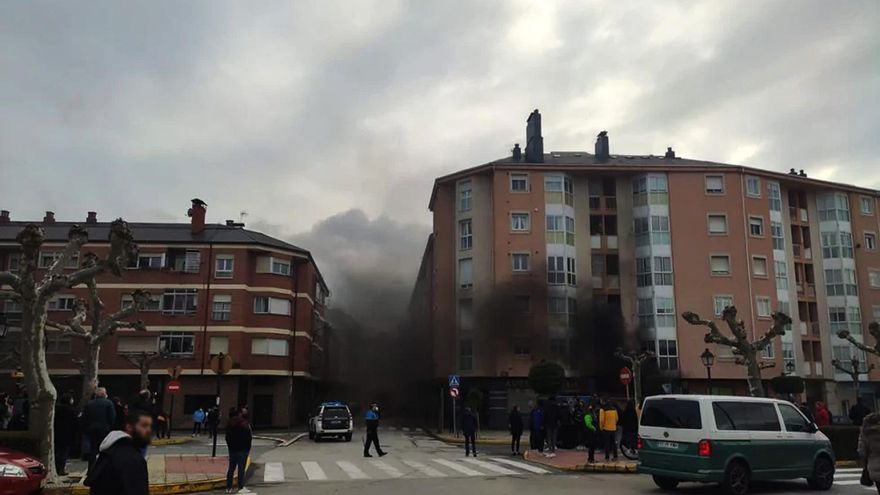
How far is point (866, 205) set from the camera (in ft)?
176

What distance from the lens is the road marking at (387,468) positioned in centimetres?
1574

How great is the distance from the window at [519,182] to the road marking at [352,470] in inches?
1240

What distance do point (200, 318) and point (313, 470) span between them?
31.3 metres

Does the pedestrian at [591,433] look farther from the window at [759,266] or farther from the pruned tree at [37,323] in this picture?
the window at [759,266]

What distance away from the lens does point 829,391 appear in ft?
159

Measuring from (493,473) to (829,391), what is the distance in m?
42.5

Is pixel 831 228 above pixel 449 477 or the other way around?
above

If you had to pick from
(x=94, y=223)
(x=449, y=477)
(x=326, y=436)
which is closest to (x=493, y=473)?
Result: (x=449, y=477)

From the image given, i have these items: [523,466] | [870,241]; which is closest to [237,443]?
[523,466]

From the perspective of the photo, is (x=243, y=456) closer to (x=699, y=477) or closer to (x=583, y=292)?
(x=699, y=477)

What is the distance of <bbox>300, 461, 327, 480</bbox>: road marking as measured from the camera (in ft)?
50.1

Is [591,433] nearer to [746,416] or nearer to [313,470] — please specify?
[746,416]

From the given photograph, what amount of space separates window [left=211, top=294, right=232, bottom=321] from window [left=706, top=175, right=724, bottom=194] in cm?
3511

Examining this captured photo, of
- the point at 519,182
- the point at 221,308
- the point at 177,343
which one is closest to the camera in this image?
the point at 177,343
